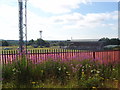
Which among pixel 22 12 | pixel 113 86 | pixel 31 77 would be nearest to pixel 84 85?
pixel 113 86

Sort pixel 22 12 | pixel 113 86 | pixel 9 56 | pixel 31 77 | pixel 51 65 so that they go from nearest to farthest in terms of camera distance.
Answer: pixel 113 86 < pixel 31 77 < pixel 51 65 < pixel 9 56 < pixel 22 12

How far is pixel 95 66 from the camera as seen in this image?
7160 mm

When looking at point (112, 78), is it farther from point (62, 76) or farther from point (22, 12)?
point (22, 12)

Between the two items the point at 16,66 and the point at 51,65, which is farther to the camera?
the point at 51,65

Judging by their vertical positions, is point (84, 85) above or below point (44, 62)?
below

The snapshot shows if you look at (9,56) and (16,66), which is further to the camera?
(9,56)

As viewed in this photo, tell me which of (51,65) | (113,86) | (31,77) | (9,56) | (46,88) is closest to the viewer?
(46,88)

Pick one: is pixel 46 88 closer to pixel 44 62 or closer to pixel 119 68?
pixel 44 62

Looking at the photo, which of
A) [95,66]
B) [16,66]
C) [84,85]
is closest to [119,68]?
[95,66]

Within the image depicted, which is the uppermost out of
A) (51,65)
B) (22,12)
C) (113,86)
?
(22,12)

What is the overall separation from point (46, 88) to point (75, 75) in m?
1.46

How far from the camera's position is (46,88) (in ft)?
16.7

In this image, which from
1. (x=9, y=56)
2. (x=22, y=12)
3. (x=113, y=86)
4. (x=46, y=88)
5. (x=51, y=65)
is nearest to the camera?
(x=46, y=88)

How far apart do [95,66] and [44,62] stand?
191cm
